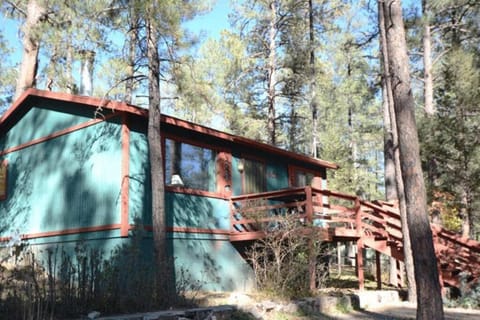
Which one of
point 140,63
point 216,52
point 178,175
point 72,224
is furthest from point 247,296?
point 216,52

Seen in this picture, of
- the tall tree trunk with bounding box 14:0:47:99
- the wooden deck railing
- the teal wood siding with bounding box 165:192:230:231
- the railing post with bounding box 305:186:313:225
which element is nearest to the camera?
the railing post with bounding box 305:186:313:225

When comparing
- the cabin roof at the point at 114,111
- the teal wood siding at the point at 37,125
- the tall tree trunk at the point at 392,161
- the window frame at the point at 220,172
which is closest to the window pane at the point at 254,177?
the cabin roof at the point at 114,111

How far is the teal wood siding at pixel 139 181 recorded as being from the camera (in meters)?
9.27

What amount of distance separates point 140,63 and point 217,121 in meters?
13.0


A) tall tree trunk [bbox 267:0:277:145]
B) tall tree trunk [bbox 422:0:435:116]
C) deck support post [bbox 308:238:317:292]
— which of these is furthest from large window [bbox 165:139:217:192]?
tall tree trunk [bbox 267:0:277:145]

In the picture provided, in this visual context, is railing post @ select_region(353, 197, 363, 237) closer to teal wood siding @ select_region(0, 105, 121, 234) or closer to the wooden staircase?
the wooden staircase

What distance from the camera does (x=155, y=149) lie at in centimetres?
888

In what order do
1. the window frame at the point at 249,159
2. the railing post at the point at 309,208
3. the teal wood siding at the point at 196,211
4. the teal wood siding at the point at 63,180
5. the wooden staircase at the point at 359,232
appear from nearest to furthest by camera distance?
the teal wood siding at the point at 63,180
the railing post at the point at 309,208
the teal wood siding at the point at 196,211
the wooden staircase at the point at 359,232
the window frame at the point at 249,159

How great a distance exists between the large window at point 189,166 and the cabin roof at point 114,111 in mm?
402

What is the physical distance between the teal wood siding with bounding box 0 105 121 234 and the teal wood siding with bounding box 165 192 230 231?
1.26 metres

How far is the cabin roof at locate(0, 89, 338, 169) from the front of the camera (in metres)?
9.23

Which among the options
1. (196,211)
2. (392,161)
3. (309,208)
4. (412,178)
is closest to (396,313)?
(309,208)

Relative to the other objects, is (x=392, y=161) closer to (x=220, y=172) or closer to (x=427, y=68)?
(x=427, y=68)

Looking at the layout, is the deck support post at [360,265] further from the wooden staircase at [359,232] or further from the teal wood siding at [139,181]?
the teal wood siding at [139,181]
